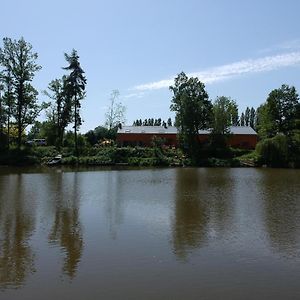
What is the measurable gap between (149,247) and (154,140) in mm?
52594

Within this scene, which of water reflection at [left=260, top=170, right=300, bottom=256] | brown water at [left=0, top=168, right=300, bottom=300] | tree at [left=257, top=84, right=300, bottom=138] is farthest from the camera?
tree at [left=257, top=84, right=300, bottom=138]

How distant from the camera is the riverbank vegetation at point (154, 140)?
57.7 m

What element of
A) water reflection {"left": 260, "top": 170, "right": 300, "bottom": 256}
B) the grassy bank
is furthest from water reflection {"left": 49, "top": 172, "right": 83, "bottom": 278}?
the grassy bank

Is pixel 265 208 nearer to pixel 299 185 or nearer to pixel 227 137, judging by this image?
pixel 299 185

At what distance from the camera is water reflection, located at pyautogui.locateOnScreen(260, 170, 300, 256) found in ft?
44.3

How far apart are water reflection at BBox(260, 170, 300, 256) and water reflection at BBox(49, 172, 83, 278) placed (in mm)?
6020

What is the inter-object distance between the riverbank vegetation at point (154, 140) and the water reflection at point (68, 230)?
111ft

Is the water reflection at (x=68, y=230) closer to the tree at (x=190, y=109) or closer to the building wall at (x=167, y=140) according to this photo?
the tree at (x=190, y=109)

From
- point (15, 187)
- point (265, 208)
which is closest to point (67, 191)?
point (15, 187)

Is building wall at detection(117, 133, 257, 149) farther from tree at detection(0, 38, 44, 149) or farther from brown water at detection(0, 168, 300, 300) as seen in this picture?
brown water at detection(0, 168, 300, 300)

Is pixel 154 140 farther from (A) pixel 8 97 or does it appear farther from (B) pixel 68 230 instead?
(B) pixel 68 230

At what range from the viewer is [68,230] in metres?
15.6

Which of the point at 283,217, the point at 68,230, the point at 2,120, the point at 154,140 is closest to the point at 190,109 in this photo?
the point at 154,140

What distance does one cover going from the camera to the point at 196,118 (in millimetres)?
65250
